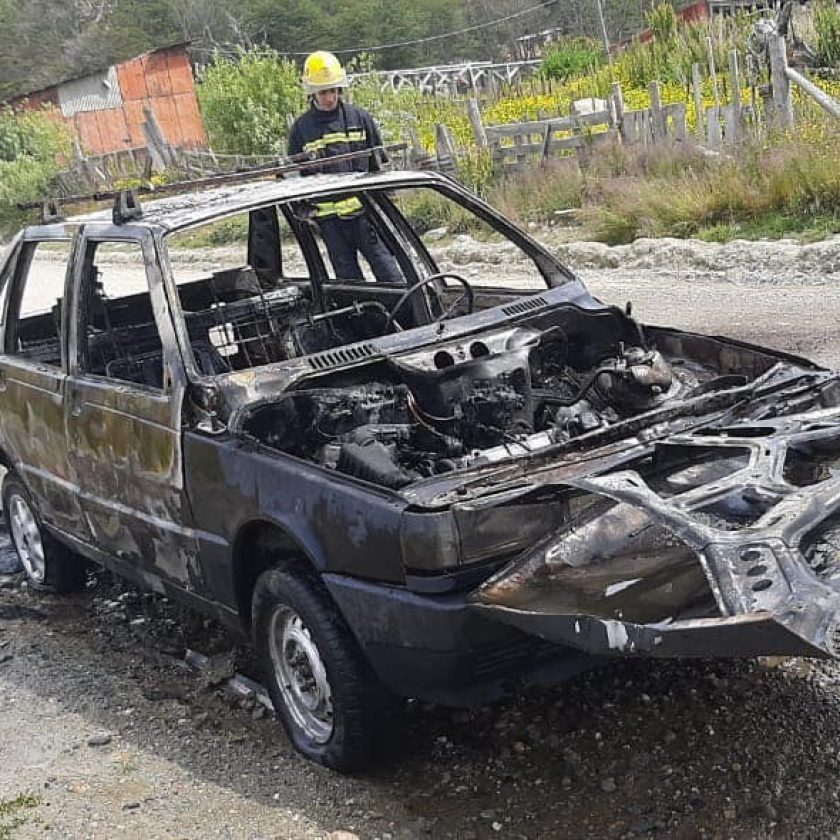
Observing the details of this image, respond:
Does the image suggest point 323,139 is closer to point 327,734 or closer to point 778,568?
point 327,734

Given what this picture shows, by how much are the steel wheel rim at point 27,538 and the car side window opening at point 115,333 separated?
1097 millimetres

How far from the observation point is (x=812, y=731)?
12.4ft

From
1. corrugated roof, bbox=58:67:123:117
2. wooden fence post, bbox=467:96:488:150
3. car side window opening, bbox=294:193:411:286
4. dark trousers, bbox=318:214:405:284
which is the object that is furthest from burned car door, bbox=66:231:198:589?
corrugated roof, bbox=58:67:123:117

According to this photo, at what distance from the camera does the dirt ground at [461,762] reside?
11.6ft

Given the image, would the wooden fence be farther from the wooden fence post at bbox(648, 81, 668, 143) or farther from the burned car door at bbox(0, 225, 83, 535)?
the burned car door at bbox(0, 225, 83, 535)

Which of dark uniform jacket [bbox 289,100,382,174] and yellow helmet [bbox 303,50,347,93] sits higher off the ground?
yellow helmet [bbox 303,50,347,93]

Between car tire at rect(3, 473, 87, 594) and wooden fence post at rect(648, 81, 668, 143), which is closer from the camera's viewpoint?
car tire at rect(3, 473, 87, 594)

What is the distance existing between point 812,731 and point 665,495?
3.07 feet

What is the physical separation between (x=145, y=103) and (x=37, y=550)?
46.1 metres

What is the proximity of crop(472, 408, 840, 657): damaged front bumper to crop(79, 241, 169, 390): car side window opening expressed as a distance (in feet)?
7.53

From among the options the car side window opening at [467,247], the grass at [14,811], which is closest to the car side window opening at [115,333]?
the grass at [14,811]

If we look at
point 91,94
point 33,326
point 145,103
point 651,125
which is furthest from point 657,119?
point 91,94

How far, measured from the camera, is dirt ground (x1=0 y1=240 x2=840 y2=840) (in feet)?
11.6

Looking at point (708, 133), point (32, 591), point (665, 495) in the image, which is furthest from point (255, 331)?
point (708, 133)
